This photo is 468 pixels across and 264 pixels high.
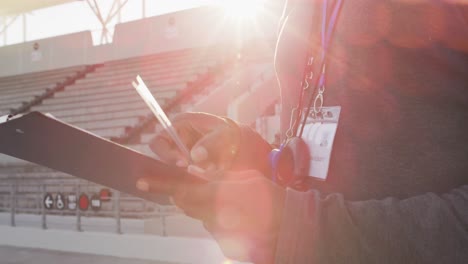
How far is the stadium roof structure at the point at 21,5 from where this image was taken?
15.7 m

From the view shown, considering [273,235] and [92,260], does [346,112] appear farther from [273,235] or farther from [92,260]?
[92,260]

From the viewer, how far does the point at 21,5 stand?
16.3 meters

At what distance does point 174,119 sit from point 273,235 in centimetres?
31

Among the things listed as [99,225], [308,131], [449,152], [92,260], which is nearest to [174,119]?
[308,131]

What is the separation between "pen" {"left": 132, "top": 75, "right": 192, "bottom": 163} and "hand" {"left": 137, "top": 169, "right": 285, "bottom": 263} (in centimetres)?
14

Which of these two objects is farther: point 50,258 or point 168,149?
point 50,258

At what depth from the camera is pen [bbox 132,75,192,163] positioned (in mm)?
718

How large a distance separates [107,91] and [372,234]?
422 inches

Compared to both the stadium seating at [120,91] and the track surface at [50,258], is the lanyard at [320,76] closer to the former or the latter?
the track surface at [50,258]

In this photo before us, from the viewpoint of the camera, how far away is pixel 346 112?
2.62 feet

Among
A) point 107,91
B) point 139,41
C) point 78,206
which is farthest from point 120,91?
point 78,206

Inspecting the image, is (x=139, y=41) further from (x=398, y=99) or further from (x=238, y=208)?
(x=238, y=208)

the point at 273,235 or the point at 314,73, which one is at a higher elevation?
the point at 314,73

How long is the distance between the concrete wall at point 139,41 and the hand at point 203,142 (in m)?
8.75
